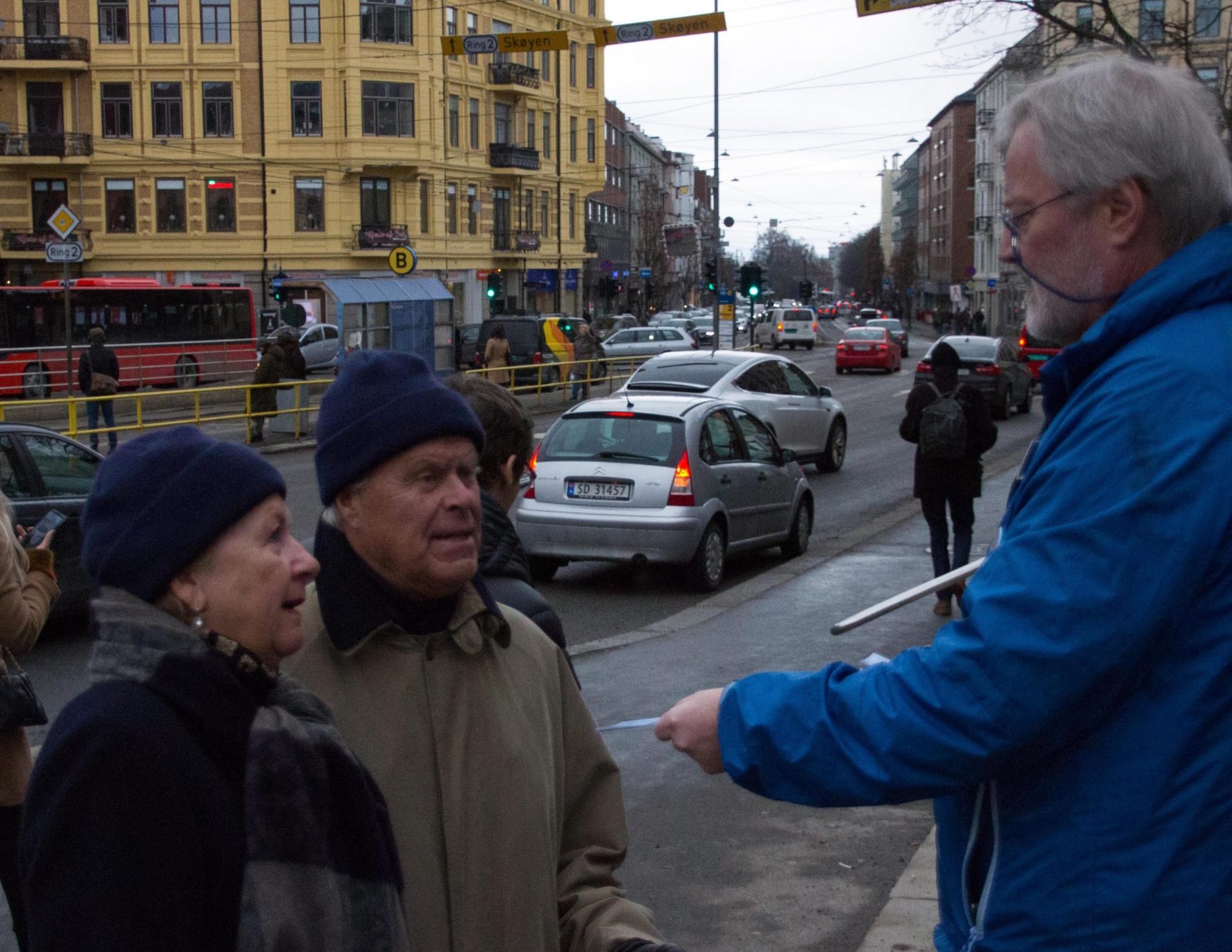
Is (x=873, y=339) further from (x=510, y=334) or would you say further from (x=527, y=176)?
(x=527, y=176)

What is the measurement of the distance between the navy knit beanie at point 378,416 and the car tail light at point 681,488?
30.0 feet

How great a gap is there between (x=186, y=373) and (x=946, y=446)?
102 ft

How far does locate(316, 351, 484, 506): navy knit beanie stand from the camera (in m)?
2.37

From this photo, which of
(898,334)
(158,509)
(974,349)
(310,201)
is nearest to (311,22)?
(310,201)

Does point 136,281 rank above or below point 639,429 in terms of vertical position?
above

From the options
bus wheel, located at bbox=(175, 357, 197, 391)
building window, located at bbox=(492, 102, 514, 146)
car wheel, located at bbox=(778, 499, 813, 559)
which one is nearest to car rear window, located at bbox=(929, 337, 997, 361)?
car wheel, located at bbox=(778, 499, 813, 559)

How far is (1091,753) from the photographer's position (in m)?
1.69

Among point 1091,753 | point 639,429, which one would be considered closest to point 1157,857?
point 1091,753

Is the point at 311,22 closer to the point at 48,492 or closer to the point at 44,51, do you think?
the point at 44,51

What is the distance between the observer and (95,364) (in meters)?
25.2

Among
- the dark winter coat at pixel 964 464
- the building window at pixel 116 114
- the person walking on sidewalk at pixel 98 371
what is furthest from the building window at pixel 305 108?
the dark winter coat at pixel 964 464

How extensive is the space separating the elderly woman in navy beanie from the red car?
1756 inches

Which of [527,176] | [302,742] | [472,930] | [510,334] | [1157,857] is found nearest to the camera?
[1157,857]

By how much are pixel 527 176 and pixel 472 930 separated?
63.7 meters
